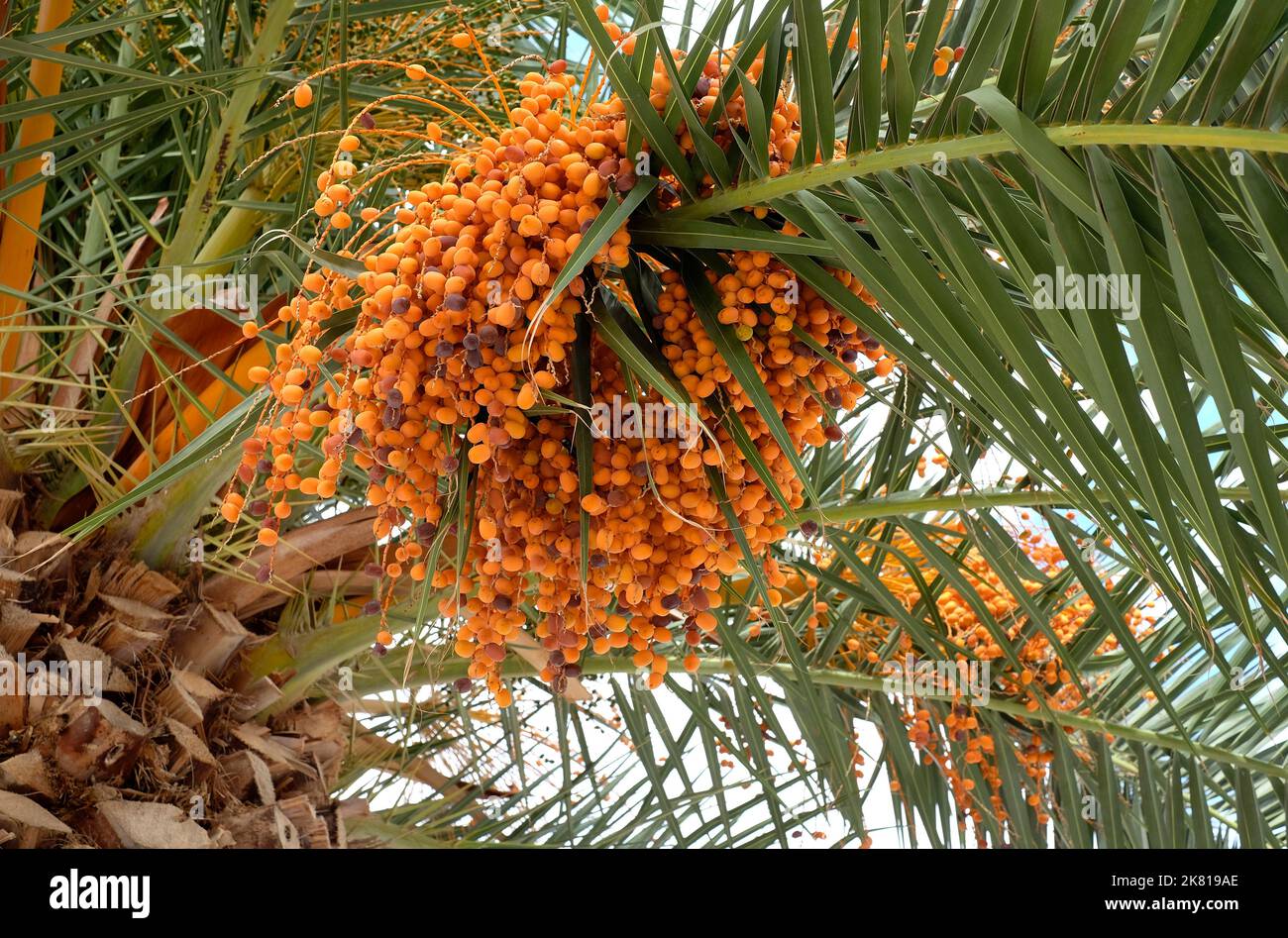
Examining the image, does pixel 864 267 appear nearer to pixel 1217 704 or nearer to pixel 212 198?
pixel 212 198

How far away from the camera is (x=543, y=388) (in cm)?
74

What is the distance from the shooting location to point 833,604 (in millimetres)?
1946

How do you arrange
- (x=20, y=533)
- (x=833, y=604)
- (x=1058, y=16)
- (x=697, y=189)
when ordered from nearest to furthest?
(x=1058, y=16)
(x=697, y=189)
(x=20, y=533)
(x=833, y=604)

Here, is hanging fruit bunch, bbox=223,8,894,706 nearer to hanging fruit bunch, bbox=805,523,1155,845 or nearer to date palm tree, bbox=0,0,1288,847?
date palm tree, bbox=0,0,1288,847

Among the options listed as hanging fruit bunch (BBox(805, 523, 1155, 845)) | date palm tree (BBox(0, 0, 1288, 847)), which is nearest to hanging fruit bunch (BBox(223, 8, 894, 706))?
date palm tree (BBox(0, 0, 1288, 847))

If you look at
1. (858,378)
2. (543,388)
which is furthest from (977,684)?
(543,388)

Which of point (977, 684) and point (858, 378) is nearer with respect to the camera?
point (858, 378)

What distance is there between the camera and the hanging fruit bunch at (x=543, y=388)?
0.74m

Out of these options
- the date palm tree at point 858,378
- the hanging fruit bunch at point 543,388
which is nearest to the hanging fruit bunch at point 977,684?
the date palm tree at point 858,378

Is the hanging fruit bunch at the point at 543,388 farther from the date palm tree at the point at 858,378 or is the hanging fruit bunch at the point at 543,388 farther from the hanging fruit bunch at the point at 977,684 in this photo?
the hanging fruit bunch at the point at 977,684

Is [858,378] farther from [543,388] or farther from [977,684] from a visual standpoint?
[977,684]

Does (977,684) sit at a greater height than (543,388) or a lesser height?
lesser
